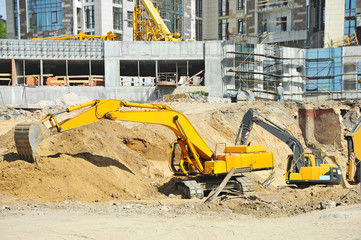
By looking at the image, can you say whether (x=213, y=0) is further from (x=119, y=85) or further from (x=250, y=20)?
(x=119, y=85)

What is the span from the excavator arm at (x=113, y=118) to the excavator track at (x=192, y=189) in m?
0.51

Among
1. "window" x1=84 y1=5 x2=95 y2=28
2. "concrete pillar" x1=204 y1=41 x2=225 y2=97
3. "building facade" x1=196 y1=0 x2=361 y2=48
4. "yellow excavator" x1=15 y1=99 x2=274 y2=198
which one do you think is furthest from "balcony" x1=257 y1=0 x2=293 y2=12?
"yellow excavator" x1=15 y1=99 x2=274 y2=198

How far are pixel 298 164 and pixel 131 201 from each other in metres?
6.86

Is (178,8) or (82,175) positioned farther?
(178,8)

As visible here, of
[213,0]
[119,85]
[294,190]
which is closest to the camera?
[294,190]

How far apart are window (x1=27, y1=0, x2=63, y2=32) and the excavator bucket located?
4554 cm

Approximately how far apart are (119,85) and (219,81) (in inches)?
324

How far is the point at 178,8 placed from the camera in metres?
62.0

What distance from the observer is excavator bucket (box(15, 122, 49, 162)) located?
619 inches

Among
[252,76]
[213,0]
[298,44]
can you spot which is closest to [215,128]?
[252,76]

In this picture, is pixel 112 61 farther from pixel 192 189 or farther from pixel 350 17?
pixel 350 17

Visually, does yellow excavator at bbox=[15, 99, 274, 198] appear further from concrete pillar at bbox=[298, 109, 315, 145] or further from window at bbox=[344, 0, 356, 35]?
window at bbox=[344, 0, 356, 35]

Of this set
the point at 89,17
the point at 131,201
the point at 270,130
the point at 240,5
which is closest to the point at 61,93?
the point at 89,17

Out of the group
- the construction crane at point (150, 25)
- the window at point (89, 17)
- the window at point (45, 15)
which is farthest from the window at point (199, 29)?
the window at point (45, 15)
